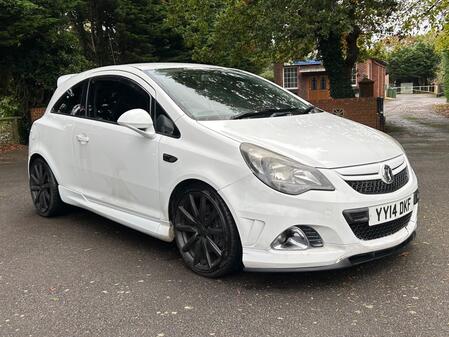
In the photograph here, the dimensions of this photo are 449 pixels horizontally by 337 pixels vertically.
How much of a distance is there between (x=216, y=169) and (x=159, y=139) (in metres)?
0.71

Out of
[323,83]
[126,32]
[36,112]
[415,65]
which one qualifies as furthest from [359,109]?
[415,65]

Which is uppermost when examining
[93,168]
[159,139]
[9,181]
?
[159,139]

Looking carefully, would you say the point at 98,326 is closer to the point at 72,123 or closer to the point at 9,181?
the point at 72,123

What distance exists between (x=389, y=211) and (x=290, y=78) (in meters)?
38.9

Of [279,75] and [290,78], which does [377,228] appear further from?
[290,78]

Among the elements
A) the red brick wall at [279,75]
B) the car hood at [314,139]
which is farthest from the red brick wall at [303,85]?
the car hood at [314,139]

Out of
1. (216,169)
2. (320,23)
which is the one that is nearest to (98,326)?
(216,169)

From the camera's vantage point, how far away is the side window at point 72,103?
17.7 feet

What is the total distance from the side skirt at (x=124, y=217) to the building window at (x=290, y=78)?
3728 cm

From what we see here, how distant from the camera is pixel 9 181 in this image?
8.96m

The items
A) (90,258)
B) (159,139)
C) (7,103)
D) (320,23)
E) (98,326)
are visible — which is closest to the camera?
(98,326)

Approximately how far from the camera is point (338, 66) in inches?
637

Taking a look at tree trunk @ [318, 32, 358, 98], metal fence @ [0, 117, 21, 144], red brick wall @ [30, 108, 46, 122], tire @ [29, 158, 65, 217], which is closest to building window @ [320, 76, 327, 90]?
tree trunk @ [318, 32, 358, 98]

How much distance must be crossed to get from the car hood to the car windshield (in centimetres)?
23
